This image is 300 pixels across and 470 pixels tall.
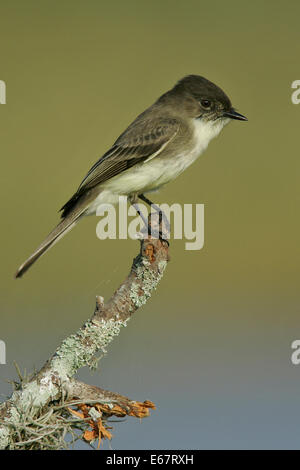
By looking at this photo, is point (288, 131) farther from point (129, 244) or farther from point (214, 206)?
point (129, 244)

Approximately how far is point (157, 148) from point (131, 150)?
0.16 m

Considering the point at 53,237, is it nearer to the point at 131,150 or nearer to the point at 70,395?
the point at 131,150

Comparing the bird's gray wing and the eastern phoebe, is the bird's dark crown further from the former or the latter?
the bird's gray wing

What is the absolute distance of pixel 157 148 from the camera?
14.9 feet

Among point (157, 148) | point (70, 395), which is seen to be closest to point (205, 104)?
point (157, 148)

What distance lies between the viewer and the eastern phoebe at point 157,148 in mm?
4449

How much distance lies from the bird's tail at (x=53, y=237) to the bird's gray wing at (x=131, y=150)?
102mm

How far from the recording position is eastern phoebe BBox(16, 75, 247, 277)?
4.45 meters

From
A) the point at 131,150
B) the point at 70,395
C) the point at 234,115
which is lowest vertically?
the point at 70,395

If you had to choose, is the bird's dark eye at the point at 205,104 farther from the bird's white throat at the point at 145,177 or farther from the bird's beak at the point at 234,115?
the bird's white throat at the point at 145,177

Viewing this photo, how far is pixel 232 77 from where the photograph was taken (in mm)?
6516

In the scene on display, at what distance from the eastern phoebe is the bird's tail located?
0.01 meters

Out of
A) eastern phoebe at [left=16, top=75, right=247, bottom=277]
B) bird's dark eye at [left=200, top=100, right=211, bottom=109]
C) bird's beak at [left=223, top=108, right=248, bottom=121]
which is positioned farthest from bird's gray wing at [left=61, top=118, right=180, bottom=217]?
bird's beak at [left=223, top=108, right=248, bottom=121]
